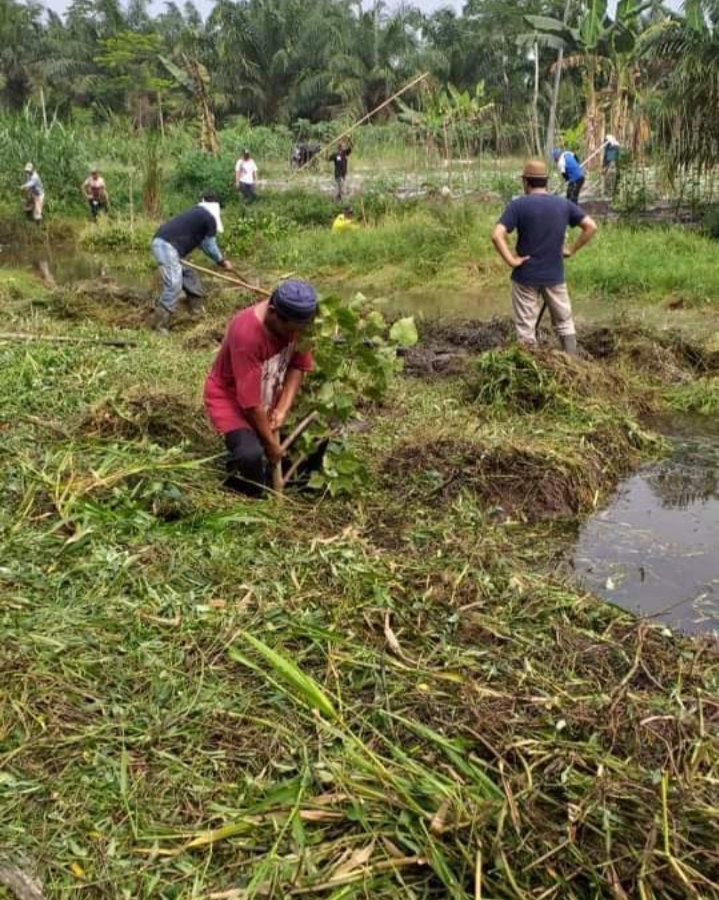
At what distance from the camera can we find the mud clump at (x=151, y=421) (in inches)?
184

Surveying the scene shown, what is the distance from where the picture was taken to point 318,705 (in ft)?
8.46

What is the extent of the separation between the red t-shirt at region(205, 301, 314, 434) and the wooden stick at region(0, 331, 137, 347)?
3.02m

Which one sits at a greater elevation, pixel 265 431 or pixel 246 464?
pixel 265 431

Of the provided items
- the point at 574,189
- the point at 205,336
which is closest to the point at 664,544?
the point at 205,336

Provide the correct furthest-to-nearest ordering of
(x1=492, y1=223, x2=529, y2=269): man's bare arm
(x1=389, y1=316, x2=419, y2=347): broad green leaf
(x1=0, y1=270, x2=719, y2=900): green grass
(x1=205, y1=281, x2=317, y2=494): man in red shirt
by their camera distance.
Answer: (x1=492, y1=223, x2=529, y2=269): man's bare arm < (x1=389, y1=316, x2=419, y2=347): broad green leaf < (x1=205, y1=281, x2=317, y2=494): man in red shirt < (x1=0, y1=270, x2=719, y2=900): green grass

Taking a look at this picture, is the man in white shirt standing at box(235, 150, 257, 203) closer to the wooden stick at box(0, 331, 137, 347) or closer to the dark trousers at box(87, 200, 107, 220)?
the dark trousers at box(87, 200, 107, 220)

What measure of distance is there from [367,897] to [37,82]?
156ft

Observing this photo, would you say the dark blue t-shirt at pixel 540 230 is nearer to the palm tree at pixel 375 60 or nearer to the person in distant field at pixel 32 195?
the person in distant field at pixel 32 195

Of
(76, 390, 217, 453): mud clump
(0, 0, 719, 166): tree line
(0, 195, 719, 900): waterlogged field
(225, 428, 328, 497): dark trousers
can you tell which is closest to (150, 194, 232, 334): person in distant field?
(0, 195, 719, 900): waterlogged field

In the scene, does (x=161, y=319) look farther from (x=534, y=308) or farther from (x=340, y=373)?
(x=340, y=373)

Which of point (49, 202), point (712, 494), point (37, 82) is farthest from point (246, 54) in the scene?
point (712, 494)

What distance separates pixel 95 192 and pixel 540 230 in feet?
46.9

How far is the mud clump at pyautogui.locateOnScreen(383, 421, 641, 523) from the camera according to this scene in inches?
182

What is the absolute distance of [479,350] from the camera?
7.93 m
